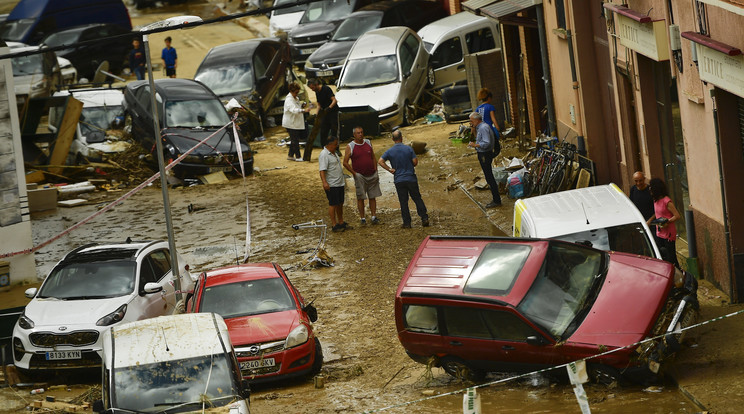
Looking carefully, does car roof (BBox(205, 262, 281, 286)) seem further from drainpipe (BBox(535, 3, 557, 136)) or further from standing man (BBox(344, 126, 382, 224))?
drainpipe (BBox(535, 3, 557, 136))

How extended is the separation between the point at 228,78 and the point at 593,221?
1769cm

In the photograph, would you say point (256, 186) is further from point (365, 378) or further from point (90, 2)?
point (90, 2)

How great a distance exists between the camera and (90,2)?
3594 centimetres

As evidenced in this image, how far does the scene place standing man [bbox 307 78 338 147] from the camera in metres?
22.9

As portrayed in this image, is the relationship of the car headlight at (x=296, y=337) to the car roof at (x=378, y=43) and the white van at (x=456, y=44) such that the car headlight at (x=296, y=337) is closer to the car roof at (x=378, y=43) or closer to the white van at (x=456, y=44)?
the car roof at (x=378, y=43)

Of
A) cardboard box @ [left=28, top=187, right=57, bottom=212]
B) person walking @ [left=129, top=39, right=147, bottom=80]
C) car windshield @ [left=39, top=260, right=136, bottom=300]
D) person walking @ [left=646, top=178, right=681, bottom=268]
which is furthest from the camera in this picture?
person walking @ [left=129, top=39, right=147, bottom=80]

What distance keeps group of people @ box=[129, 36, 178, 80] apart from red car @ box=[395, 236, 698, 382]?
22791mm

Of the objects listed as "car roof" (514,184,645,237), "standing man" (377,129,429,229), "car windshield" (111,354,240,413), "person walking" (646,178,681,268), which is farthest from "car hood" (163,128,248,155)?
"car windshield" (111,354,240,413)

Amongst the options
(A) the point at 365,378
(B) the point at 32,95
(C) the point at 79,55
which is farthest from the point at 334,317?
(C) the point at 79,55

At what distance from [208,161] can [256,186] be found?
4.25 feet

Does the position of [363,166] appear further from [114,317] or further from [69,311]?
[69,311]

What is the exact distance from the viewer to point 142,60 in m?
32.9

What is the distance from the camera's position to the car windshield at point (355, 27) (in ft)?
101

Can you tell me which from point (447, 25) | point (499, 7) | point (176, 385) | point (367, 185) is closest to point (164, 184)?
point (176, 385)
